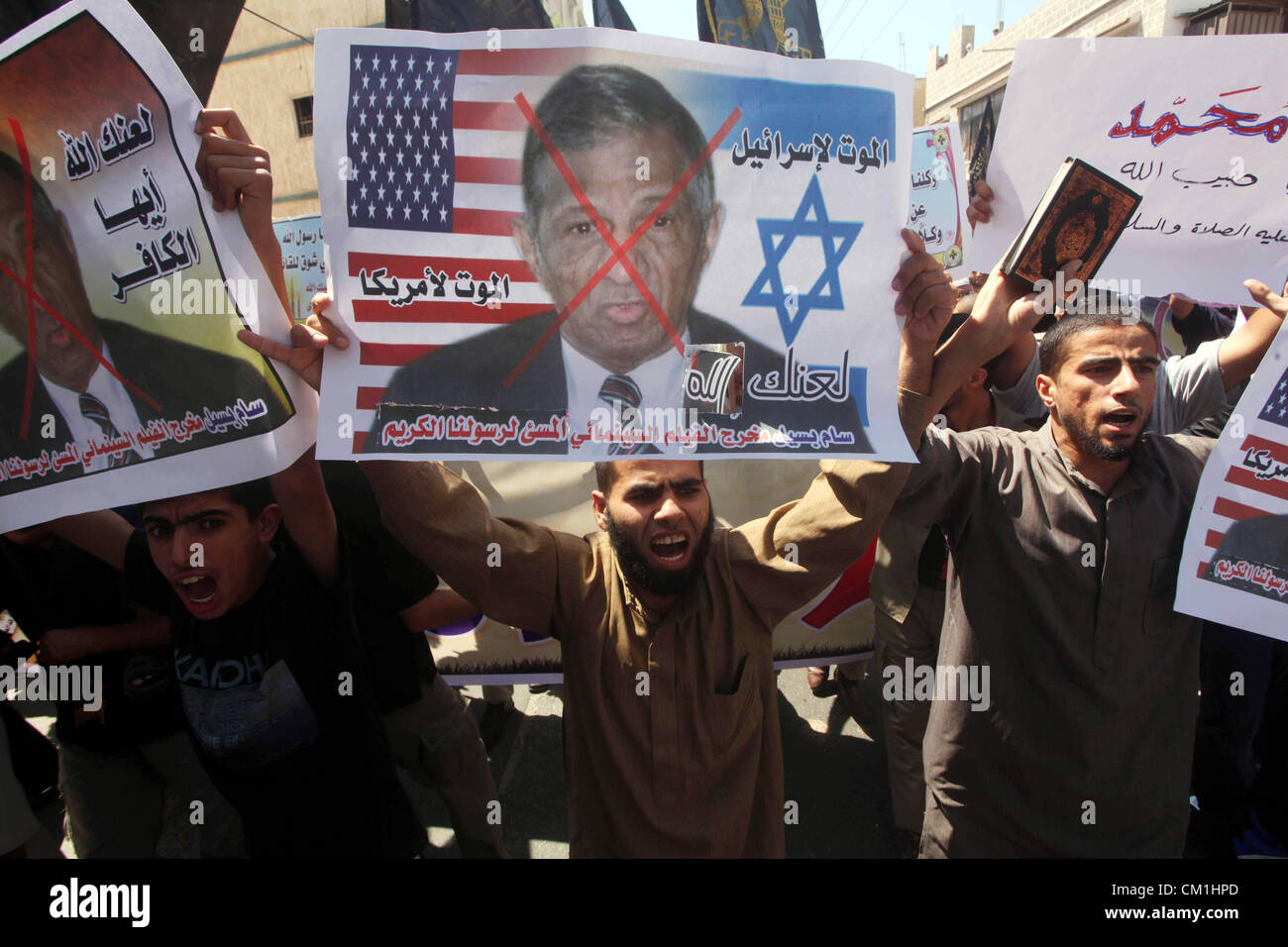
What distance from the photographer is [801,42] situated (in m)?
5.14

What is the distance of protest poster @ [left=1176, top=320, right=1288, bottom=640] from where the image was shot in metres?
1.83

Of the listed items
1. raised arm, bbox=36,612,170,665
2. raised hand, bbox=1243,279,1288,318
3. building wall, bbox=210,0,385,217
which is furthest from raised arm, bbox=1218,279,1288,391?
building wall, bbox=210,0,385,217

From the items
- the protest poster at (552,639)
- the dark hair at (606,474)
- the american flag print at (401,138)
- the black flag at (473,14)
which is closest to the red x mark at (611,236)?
the american flag print at (401,138)

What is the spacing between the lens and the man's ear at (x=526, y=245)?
1.48 m

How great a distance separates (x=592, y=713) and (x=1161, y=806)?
1703 mm

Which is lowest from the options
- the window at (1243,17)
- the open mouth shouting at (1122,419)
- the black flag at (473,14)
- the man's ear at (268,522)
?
the man's ear at (268,522)

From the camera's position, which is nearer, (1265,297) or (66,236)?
(66,236)

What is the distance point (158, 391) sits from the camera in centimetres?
157

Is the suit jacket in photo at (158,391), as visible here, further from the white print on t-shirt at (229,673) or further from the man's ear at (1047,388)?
the man's ear at (1047,388)

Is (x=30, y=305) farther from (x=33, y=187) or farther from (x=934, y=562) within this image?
(x=934, y=562)

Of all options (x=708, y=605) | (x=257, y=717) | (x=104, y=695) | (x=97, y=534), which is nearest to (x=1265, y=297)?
(x=708, y=605)

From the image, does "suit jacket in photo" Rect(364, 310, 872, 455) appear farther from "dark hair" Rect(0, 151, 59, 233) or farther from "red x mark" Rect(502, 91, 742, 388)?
"dark hair" Rect(0, 151, 59, 233)

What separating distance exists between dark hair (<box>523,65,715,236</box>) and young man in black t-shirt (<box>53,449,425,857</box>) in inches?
37.6

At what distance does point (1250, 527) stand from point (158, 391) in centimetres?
282
